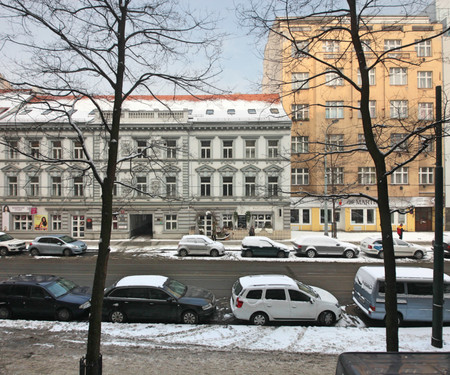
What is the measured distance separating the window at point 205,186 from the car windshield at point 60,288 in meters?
18.2

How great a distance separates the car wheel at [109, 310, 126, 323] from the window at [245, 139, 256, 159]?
21.1 metres

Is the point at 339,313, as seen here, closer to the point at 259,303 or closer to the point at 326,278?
the point at 259,303

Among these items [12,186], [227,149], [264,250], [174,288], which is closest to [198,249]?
[264,250]

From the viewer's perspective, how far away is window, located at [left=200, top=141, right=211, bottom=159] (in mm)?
29422

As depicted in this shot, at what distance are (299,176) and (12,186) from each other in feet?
90.1

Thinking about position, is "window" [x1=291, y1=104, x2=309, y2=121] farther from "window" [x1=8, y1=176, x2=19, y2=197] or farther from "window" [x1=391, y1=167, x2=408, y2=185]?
"window" [x1=8, y1=176, x2=19, y2=197]

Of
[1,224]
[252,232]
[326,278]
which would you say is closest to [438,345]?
[326,278]

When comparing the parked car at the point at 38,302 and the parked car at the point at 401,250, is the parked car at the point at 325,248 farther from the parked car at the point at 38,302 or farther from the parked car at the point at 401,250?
the parked car at the point at 38,302

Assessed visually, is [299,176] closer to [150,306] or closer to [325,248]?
[325,248]

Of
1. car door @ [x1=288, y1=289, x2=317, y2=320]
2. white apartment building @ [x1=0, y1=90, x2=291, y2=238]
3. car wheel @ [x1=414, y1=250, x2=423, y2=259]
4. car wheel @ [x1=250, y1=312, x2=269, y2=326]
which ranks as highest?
white apartment building @ [x1=0, y1=90, x2=291, y2=238]

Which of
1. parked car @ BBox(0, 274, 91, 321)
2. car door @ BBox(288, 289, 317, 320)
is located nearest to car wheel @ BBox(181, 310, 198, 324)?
car door @ BBox(288, 289, 317, 320)

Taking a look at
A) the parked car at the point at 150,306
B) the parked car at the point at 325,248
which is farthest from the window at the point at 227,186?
the parked car at the point at 150,306

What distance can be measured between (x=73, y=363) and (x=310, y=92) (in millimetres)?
33553

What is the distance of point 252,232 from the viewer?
27656 millimetres
